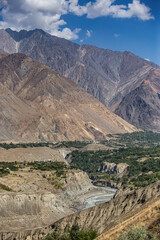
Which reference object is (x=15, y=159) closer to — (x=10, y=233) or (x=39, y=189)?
(x=39, y=189)

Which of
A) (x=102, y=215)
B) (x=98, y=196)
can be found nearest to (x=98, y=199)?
(x=98, y=196)

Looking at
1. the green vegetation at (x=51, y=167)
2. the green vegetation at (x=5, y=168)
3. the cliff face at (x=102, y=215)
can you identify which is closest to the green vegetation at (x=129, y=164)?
the green vegetation at (x=51, y=167)

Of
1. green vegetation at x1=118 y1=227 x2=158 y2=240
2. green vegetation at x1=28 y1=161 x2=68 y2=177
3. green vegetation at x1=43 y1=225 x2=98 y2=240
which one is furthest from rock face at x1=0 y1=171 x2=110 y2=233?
green vegetation at x1=118 y1=227 x2=158 y2=240

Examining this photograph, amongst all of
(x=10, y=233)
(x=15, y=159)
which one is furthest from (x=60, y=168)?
(x=10, y=233)

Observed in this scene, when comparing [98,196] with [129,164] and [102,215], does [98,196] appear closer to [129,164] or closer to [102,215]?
[129,164]

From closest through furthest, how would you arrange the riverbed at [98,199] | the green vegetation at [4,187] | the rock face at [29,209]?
1. the rock face at [29,209]
2. the green vegetation at [4,187]
3. the riverbed at [98,199]

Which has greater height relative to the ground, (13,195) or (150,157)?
(150,157)

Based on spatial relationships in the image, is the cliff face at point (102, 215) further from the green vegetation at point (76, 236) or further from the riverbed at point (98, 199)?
the riverbed at point (98, 199)

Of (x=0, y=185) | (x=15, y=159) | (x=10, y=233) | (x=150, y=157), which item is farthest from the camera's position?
(x=150, y=157)
